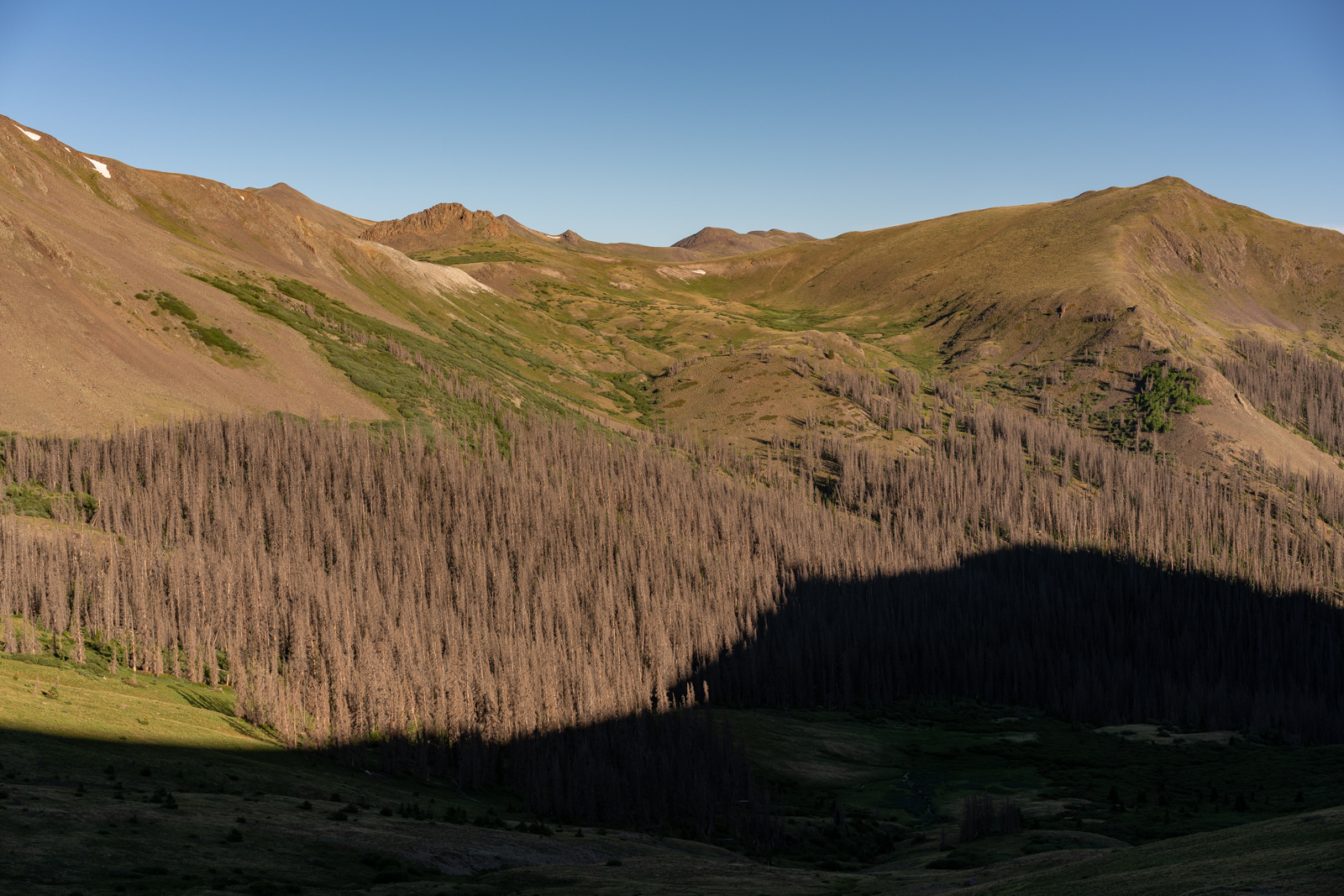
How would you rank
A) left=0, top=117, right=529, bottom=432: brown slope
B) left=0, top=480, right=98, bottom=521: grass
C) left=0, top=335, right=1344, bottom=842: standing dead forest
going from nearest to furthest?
left=0, top=335, right=1344, bottom=842: standing dead forest, left=0, top=480, right=98, bottom=521: grass, left=0, top=117, right=529, bottom=432: brown slope

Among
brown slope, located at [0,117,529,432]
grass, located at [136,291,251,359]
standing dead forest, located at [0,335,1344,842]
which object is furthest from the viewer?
grass, located at [136,291,251,359]

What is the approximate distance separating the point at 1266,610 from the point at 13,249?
773 feet

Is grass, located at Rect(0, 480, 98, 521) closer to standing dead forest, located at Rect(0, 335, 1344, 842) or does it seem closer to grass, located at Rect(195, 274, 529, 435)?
standing dead forest, located at Rect(0, 335, 1344, 842)

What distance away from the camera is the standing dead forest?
7400cm

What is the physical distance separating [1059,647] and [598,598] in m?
90.4

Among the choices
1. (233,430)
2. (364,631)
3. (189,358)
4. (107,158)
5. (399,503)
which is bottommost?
(364,631)

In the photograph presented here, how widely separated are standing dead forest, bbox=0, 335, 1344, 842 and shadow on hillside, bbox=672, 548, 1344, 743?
571mm

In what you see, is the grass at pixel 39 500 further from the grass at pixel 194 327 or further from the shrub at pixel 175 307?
the shrub at pixel 175 307

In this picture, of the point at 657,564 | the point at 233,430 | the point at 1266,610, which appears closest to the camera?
the point at 233,430

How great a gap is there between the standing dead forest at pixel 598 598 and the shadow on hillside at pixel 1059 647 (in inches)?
22.5

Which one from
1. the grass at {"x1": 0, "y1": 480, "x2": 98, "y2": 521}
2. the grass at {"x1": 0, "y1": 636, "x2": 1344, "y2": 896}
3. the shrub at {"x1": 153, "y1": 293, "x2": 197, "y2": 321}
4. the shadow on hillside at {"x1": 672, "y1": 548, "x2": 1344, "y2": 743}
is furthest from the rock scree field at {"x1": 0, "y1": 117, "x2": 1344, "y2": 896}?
the shrub at {"x1": 153, "y1": 293, "x2": 197, "y2": 321}

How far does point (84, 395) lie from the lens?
116 meters

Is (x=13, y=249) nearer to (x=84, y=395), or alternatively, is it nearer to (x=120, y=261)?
(x=120, y=261)

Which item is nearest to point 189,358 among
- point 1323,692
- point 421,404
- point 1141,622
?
point 421,404
